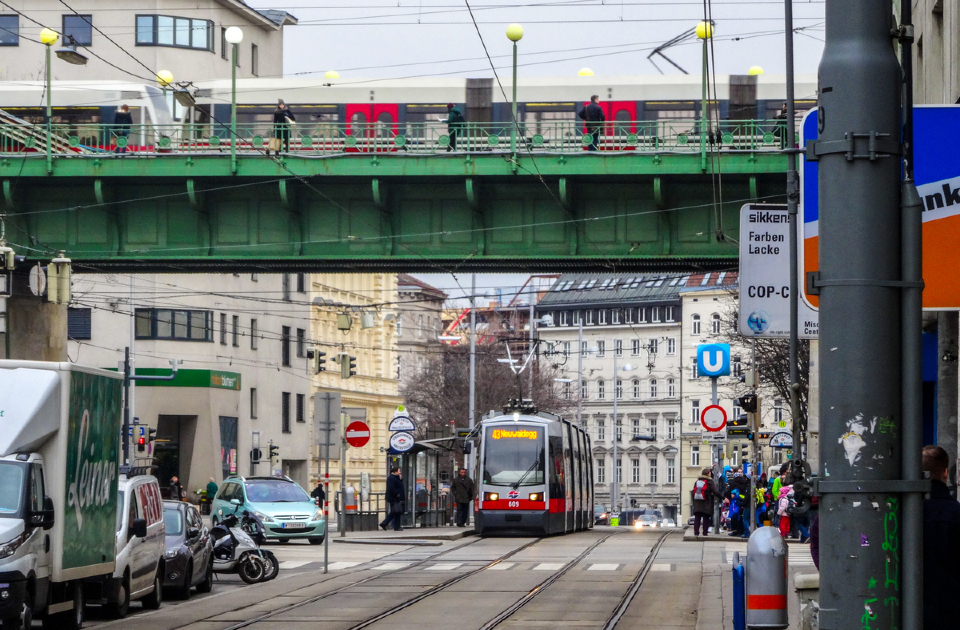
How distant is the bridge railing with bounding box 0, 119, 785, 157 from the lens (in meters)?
29.9

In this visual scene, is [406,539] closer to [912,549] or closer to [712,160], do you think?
[712,160]

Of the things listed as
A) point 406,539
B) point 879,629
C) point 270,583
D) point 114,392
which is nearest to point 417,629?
point 114,392

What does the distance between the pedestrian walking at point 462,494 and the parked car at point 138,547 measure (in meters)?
25.2

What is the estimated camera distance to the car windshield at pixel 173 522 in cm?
1986

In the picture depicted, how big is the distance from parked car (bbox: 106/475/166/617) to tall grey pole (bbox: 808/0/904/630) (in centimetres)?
1299

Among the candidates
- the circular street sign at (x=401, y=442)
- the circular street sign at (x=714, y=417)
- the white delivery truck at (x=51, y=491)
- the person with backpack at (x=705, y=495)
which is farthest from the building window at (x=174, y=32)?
the white delivery truck at (x=51, y=491)

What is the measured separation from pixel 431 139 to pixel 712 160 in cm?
562

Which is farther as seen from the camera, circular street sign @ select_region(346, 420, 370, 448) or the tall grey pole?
circular street sign @ select_region(346, 420, 370, 448)

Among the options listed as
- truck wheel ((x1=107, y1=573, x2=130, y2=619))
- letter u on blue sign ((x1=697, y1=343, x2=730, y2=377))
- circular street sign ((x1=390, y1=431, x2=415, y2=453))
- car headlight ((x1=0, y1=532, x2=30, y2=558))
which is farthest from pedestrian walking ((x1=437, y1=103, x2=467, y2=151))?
car headlight ((x1=0, y1=532, x2=30, y2=558))

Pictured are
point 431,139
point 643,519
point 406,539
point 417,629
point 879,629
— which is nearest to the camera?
point 879,629

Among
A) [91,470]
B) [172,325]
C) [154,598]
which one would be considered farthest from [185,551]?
[172,325]

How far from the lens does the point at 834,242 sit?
4926mm

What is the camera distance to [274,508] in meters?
33.7

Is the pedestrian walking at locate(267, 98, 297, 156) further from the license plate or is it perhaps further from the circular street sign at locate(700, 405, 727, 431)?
the circular street sign at locate(700, 405, 727, 431)
